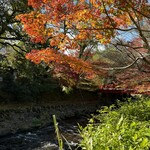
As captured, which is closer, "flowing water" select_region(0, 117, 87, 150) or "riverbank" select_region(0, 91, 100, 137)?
"flowing water" select_region(0, 117, 87, 150)

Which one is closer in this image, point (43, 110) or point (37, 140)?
point (37, 140)

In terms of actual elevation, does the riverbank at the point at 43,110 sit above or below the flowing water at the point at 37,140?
above

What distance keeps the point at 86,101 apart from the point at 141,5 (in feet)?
65.2

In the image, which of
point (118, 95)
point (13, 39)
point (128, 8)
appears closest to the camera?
point (128, 8)

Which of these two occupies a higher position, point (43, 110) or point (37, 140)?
point (43, 110)

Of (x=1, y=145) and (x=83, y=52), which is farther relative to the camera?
(x=83, y=52)

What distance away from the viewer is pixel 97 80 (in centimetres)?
2234

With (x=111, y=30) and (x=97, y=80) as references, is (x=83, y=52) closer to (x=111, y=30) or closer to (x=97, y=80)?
(x=97, y=80)

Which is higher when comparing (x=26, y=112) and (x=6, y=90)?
(x=6, y=90)

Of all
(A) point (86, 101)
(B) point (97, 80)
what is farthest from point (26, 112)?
(A) point (86, 101)

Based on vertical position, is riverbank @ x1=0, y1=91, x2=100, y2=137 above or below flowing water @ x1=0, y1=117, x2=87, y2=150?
above

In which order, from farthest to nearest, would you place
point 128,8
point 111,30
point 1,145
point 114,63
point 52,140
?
point 114,63, point 52,140, point 1,145, point 111,30, point 128,8

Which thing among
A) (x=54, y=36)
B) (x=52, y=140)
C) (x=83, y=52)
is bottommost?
(x=52, y=140)

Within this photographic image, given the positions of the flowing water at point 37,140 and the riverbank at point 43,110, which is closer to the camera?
the flowing water at point 37,140
